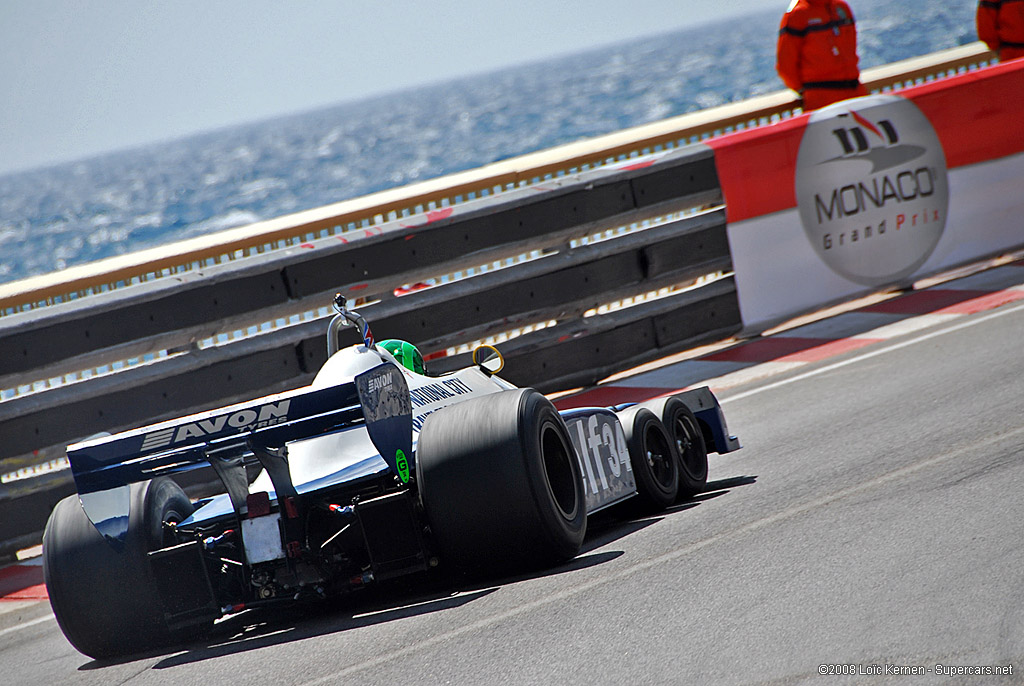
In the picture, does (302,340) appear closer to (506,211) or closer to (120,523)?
(506,211)

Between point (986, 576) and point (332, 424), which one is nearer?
point (986, 576)

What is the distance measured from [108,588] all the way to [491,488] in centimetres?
157

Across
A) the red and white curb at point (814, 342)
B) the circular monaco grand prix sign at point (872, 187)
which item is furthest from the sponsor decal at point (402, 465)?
the circular monaco grand prix sign at point (872, 187)

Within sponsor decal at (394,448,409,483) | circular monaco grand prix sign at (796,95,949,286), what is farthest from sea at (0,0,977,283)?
sponsor decal at (394,448,409,483)

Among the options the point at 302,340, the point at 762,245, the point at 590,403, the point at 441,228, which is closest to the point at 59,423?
the point at 302,340

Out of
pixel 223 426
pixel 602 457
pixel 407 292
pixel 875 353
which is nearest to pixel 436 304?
pixel 407 292

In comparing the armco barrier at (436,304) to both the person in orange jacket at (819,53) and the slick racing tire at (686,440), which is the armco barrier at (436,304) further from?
the slick racing tire at (686,440)

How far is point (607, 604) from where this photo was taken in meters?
4.35

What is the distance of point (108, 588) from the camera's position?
193 inches

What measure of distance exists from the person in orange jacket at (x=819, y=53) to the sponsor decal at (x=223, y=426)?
8.10 metres

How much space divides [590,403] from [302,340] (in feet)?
6.85

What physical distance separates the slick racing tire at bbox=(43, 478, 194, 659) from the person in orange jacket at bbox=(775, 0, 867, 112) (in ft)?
27.3

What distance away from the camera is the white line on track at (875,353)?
27.8 ft

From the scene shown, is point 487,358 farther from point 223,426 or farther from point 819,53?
point 819,53
